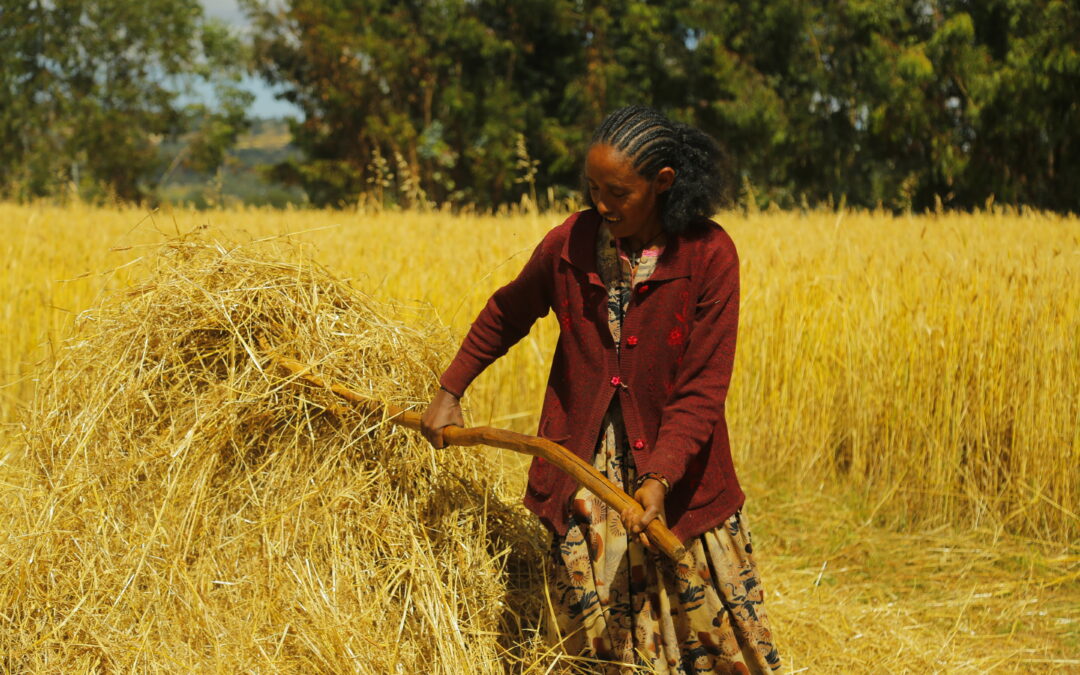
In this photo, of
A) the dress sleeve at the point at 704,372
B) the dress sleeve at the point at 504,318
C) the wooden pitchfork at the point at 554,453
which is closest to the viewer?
the wooden pitchfork at the point at 554,453

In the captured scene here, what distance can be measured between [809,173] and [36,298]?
20.2 meters

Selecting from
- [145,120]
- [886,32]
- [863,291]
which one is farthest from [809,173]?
[145,120]

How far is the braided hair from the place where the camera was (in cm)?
189

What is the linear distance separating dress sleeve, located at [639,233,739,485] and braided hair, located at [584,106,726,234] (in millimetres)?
103

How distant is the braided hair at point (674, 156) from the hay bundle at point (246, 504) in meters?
1.09

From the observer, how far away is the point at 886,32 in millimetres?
19812

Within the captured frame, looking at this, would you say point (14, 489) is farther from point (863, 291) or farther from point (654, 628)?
point (863, 291)

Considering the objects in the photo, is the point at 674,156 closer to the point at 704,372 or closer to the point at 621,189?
the point at 621,189

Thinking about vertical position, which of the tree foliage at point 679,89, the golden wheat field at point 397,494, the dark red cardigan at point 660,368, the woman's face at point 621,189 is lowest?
the golden wheat field at point 397,494

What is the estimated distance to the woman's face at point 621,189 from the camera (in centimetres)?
188

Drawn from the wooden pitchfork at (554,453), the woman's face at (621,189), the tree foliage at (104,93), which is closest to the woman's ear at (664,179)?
the woman's face at (621,189)

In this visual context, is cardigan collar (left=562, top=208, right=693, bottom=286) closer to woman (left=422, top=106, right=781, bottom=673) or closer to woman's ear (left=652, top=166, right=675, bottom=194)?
woman (left=422, top=106, right=781, bottom=673)

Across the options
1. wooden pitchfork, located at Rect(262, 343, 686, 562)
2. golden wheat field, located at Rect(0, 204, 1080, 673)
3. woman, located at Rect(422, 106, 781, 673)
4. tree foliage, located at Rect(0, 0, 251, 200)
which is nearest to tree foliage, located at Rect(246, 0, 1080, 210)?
tree foliage, located at Rect(0, 0, 251, 200)

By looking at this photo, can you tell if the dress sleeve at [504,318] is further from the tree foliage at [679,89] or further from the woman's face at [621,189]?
the tree foliage at [679,89]
